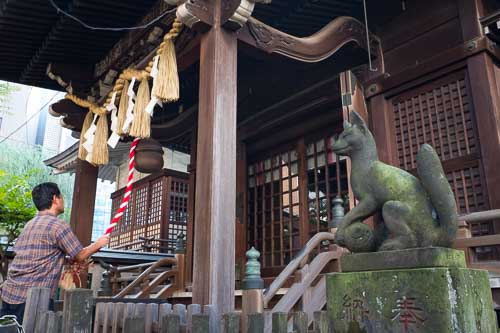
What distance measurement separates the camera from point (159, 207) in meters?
12.4

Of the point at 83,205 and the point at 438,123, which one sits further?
the point at 83,205

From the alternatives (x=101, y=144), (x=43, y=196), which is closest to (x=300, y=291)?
(x=43, y=196)

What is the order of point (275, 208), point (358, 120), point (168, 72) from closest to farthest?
1. point (358, 120)
2. point (168, 72)
3. point (275, 208)

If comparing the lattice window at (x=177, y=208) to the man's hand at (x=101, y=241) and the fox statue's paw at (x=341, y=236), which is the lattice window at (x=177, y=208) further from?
the fox statue's paw at (x=341, y=236)

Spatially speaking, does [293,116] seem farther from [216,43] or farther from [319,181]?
[216,43]

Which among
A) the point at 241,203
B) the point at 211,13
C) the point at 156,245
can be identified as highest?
the point at 211,13

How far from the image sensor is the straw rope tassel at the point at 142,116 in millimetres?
5164

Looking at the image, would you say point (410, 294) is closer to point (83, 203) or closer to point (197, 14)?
point (197, 14)

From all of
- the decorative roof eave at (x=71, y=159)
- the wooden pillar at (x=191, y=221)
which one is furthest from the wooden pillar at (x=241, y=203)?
the decorative roof eave at (x=71, y=159)

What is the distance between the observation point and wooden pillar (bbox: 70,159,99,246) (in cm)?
725

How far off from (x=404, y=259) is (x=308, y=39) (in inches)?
127

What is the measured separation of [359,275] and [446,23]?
13.6 ft

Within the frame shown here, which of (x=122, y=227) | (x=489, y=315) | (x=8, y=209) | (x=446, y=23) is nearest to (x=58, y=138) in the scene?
(x=122, y=227)

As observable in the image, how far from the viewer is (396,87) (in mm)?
5840
